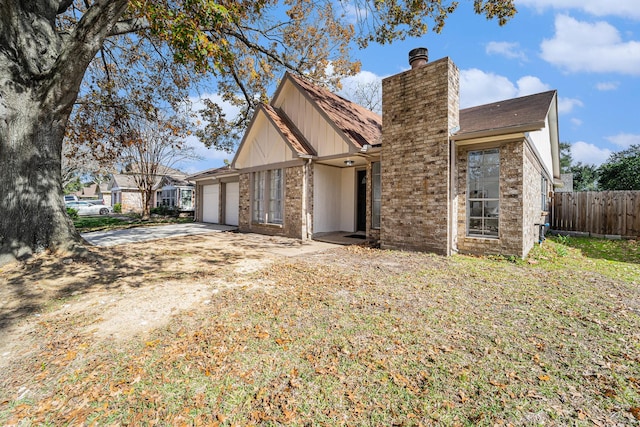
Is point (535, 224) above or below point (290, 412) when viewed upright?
above

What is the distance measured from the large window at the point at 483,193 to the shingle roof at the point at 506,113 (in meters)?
0.81

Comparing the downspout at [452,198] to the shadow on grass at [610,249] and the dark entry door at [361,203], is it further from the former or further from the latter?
the dark entry door at [361,203]

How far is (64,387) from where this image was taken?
101 inches

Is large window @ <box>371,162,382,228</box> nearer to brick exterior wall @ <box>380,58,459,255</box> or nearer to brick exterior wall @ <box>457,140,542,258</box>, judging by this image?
brick exterior wall @ <box>380,58,459,255</box>

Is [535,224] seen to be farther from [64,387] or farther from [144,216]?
[144,216]

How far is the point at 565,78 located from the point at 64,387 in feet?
67.9

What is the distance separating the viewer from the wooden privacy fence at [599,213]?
36.5 feet

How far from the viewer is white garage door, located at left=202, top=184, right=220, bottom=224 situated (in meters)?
17.9

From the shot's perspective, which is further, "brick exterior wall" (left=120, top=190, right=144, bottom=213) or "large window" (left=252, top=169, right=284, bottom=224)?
"brick exterior wall" (left=120, top=190, right=144, bottom=213)

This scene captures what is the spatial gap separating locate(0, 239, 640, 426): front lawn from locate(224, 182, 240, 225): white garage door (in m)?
11.8

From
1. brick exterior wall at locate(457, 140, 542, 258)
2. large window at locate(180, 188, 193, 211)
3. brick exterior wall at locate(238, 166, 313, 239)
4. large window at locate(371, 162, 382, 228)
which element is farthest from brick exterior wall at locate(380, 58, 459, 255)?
large window at locate(180, 188, 193, 211)

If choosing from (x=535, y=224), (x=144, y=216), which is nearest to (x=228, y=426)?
(x=535, y=224)

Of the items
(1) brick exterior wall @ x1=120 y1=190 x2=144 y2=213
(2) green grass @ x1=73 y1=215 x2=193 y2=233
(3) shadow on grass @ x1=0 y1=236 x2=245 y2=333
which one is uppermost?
(1) brick exterior wall @ x1=120 y1=190 x2=144 y2=213

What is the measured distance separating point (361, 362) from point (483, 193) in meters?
6.57
